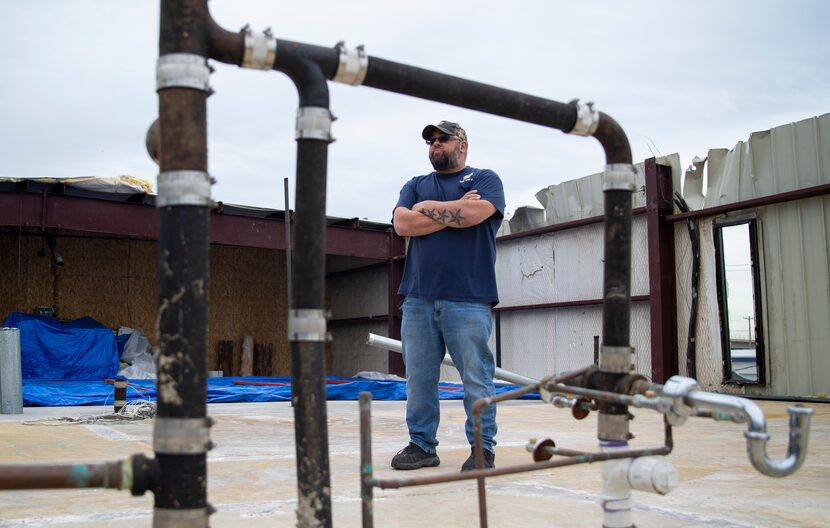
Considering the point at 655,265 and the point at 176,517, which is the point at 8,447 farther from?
the point at 655,265

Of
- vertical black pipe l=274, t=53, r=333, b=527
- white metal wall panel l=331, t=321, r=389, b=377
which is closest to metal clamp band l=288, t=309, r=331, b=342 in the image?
vertical black pipe l=274, t=53, r=333, b=527

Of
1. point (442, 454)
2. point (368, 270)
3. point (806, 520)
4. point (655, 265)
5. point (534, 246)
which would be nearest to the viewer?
point (806, 520)

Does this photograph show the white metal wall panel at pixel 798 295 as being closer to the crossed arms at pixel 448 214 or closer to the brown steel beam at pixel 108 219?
the crossed arms at pixel 448 214

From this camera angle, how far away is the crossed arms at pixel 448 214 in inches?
127

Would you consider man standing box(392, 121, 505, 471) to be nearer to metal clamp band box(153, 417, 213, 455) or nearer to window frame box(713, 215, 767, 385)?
metal clamp band box(153, 417, 213, 455)

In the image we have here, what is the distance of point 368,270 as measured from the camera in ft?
57.3

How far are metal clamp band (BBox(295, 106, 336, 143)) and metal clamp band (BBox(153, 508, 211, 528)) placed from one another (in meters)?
0.68

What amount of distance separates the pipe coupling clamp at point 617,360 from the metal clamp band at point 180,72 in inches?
40.9

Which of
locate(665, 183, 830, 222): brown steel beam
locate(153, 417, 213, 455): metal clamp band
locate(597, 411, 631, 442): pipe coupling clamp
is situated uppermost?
locate(665, 183, 830, 222): brown steel beam

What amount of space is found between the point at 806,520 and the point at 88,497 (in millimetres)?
2295

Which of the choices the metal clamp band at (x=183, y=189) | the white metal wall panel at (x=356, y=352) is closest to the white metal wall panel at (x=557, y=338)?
the white metal wall panel at (x=356, y=352)

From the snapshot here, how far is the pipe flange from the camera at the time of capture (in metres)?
1.46

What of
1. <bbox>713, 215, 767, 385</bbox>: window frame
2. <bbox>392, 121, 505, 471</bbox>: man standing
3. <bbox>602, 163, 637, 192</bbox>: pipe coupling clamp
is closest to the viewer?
<bbox>602, 163, 637, 192</bbox>: pipe coupling clamp

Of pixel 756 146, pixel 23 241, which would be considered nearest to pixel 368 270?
pixel 23 241
